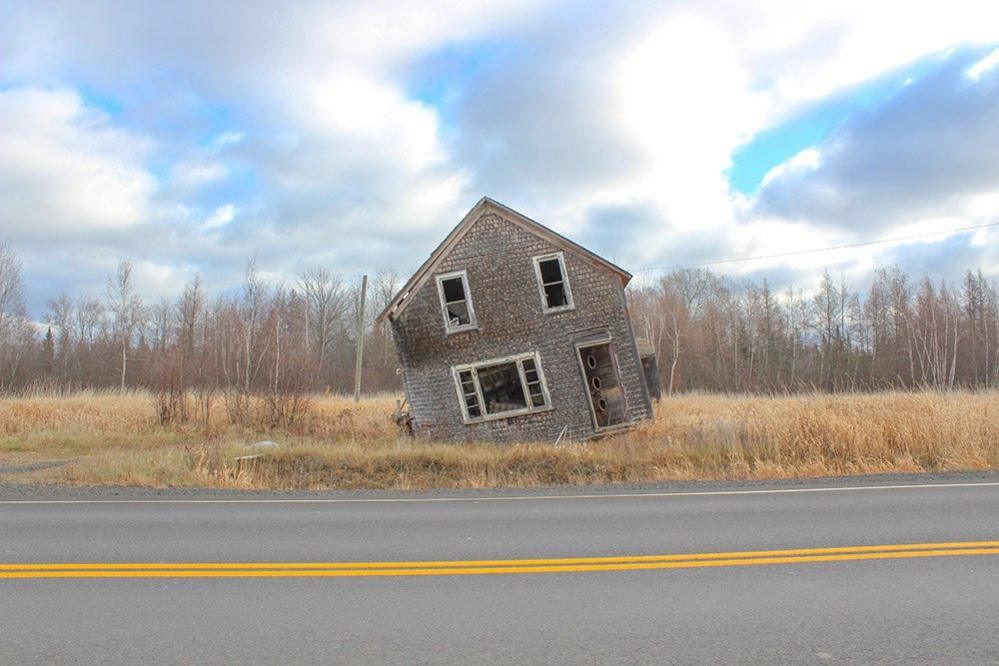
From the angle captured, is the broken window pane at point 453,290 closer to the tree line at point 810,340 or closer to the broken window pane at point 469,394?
the broken window pane at point 469,394

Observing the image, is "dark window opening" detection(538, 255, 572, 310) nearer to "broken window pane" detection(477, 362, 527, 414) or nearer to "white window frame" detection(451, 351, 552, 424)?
"white window frame" detection(451, 351, 552, 424)

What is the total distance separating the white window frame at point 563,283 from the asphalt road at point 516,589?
510 inches

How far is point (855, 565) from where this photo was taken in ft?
20.4

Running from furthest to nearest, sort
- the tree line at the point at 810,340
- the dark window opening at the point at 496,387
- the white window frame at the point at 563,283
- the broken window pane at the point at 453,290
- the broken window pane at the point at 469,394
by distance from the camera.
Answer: the tree line at the point at 810,340 → the broken window pane at the point at 453,290 → the white window frame at the point at 563,283 → the broken window pane at the point at 469,394 → the dark window opening at the point at 496,387

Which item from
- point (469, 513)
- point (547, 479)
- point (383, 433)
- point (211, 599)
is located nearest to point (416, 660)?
point (211, 599)

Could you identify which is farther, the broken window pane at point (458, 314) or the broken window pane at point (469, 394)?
the broken window pane at point (458, 314)

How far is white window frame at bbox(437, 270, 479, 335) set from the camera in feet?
73.0

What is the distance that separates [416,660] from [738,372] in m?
68.6

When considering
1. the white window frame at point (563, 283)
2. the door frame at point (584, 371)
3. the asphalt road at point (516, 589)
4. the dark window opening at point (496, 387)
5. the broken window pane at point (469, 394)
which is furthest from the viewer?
the white window frame at point (563, 283)

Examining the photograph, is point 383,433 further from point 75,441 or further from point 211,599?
point 211,599

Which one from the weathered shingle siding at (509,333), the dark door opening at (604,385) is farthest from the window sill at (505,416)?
the dark door opening at (604,385)

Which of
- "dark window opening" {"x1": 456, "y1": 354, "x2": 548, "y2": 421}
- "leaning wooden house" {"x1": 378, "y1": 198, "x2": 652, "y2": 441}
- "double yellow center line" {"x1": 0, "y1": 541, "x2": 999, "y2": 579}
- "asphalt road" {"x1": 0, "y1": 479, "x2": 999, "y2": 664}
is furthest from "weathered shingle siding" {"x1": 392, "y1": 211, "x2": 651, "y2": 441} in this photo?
"double yellow center line" {"x1": 0, "y1": 541, "x2": 999, "y2": 579}

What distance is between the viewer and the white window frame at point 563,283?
73.3ft

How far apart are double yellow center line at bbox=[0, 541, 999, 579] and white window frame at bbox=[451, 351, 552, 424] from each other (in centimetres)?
1518
